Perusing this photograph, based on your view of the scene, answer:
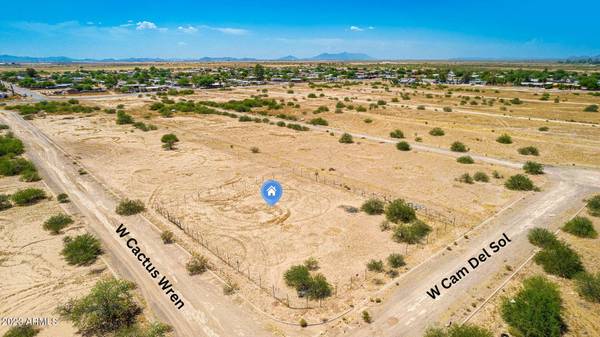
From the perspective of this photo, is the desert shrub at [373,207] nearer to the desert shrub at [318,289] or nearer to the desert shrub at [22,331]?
the desert shrub at [318,289]

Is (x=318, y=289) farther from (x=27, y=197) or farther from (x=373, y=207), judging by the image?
(x=27, y=197)

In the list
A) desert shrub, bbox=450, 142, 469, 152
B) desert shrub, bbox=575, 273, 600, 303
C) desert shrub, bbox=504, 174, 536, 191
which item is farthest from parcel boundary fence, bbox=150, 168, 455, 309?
desert shrub, bbox=450, 142, 469, 152

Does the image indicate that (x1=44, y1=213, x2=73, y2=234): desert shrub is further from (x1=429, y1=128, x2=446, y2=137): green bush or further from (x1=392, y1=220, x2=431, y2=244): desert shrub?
(x1=429, y1=128, x2=446, y2=137): green bush

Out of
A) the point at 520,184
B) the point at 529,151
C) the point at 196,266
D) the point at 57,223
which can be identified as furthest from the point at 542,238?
the point at 57,223

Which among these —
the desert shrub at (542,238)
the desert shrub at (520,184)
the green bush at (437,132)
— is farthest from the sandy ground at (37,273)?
the green bush at (437,132)

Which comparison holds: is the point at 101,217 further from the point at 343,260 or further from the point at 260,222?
the point at 343,260
